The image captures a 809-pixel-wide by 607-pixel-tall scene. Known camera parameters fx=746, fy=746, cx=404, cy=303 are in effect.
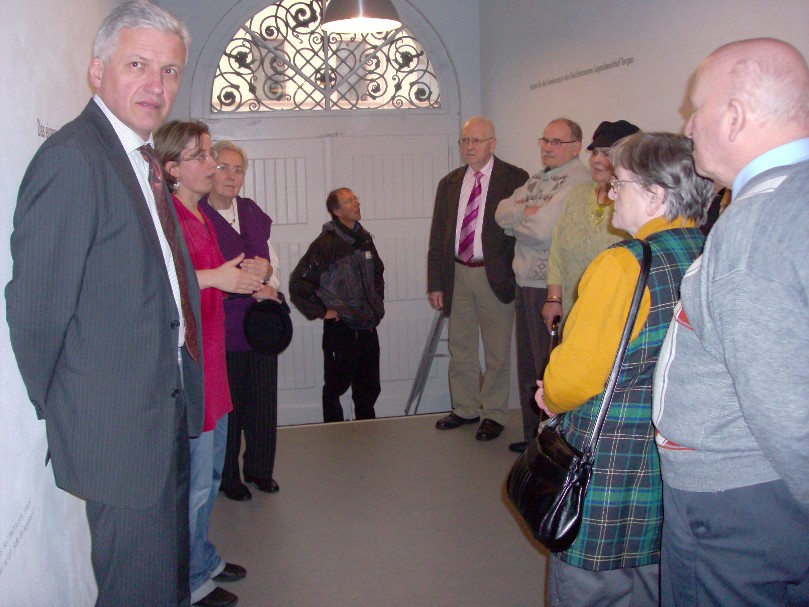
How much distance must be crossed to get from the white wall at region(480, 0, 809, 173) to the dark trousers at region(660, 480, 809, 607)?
2.11m

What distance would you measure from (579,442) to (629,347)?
25cm

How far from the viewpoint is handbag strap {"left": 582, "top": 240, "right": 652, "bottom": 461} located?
5.06 ft

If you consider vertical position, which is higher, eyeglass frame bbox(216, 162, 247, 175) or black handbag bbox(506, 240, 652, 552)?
eyeglass frame bbox(216, 162, 247, 175)

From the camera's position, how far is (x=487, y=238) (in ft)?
14.0

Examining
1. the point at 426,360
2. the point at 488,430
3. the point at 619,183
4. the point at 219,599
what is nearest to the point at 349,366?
the point at 426,360

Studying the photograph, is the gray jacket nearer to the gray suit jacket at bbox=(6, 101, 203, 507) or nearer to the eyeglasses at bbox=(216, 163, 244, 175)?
the gray suit jacket at bbox=(6, 101, 203, 507)

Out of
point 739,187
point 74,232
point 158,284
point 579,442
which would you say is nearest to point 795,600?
point 579,442

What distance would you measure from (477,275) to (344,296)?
0.89m

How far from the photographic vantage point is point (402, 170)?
20.0ft

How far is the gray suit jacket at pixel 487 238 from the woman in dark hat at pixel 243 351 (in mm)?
1302

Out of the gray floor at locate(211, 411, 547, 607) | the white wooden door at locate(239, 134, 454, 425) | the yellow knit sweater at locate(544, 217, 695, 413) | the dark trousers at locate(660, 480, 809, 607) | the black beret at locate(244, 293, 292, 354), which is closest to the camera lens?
the dark trousers at locate(660, 480, 809, 607)

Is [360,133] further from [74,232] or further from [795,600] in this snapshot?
[795,600]

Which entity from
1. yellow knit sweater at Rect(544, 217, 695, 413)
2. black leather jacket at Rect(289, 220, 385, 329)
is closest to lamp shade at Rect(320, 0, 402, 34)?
black leather jacket at Rect(289, 220, 385, 329)

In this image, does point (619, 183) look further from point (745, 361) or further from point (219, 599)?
point (219, 599)
